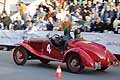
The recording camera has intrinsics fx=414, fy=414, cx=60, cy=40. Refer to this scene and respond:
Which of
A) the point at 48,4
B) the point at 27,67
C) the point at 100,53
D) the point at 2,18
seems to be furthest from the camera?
the point at 2,18

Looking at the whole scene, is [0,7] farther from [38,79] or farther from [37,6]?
[38,79]

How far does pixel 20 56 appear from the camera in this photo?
1409cm

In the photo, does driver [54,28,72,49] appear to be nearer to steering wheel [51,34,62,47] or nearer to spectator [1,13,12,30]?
steering wheel [51,34,62,47]

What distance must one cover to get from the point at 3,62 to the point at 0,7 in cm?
816

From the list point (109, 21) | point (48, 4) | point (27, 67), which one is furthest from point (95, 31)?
point (27, 67)

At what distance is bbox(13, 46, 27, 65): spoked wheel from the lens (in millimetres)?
13922

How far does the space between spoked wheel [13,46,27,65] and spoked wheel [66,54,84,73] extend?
77.6 inches

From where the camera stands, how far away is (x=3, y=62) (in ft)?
50.3

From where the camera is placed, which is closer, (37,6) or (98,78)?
(98,78)

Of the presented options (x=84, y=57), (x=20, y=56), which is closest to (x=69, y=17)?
(x=20, y=56)

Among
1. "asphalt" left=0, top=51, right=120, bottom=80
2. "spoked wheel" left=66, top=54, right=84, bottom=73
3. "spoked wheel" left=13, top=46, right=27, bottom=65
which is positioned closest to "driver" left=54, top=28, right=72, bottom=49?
"spoked wheel" left=66, top=54, right=84, bottom=73

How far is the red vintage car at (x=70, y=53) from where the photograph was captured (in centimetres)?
1210

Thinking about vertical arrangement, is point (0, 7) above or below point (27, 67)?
above

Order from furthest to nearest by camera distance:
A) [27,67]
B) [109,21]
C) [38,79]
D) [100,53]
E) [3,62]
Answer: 1. [109,21]
2. [3,62]
3. [27,67]
4. [100,53]
5. [38,79]
